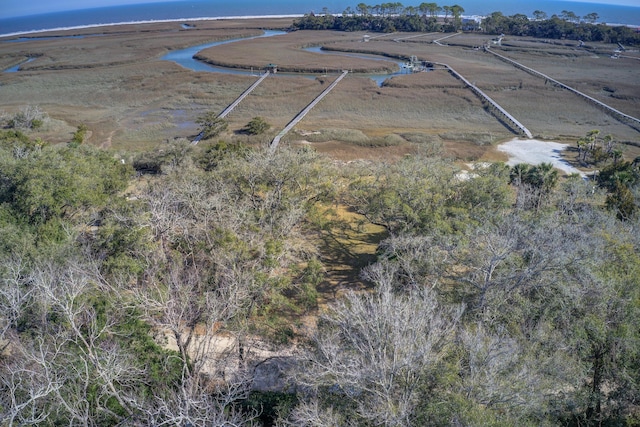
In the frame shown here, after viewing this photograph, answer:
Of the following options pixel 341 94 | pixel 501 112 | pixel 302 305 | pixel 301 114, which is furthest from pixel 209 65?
pixel 302 305

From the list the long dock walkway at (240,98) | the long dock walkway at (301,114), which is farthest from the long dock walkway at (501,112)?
the long dock walkway at (240,98)

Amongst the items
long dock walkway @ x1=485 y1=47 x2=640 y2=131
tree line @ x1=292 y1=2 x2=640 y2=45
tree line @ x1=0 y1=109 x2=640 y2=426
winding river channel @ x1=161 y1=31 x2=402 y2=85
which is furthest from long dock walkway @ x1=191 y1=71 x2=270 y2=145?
tree line @ x1=292 y1=2 x2=640 y2=45

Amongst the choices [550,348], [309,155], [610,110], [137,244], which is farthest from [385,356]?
[610,110]

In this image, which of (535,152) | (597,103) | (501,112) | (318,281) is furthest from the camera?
(597,103)

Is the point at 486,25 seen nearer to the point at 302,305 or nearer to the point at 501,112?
the point at 501,112

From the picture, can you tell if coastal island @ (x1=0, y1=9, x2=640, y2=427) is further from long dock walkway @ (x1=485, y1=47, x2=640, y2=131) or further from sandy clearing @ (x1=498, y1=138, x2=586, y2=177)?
long dock walkway @ (x1=485, y1=47, x2=640, y2=131)

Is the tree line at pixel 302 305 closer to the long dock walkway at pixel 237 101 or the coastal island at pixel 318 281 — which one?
the coastal island at pixel 318 281
